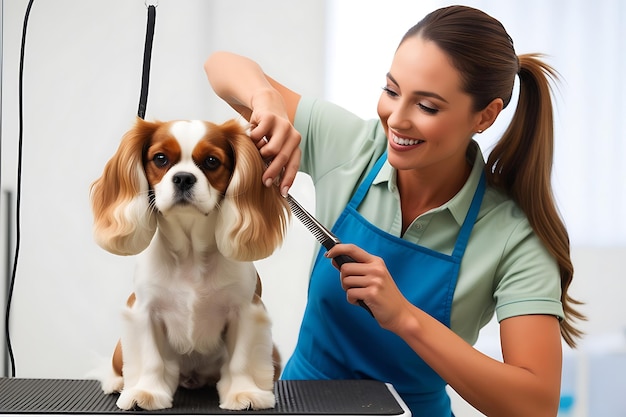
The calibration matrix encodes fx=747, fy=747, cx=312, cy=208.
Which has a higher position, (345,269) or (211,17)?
(211,17)

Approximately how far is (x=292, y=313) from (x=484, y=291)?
1.34 metres

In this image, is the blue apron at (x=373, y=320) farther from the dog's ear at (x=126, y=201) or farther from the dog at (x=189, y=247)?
the dog's ear at (x=126, y=201)

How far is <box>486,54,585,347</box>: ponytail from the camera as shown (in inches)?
50.2

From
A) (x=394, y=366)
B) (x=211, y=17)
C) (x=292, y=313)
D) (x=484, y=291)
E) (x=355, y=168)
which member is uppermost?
(x=211, y=17)

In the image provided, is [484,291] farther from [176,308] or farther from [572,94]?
[572,94]

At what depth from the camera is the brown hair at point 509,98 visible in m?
1.20

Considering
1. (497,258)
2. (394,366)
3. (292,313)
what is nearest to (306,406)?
(394,366)

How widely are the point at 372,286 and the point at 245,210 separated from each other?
23 centimetres

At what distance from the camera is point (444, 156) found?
1247 millimetres

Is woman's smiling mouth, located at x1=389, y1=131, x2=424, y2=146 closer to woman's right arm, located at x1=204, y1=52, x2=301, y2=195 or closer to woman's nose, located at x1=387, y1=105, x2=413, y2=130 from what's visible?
woman's nose, located at x1=387, y1=105, x2=413, y2=130

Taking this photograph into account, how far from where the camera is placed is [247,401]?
37.7 inches

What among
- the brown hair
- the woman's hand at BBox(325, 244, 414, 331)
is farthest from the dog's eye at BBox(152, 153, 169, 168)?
the brown hair

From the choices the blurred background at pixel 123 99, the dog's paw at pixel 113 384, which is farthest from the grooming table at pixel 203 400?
the blurred background at pixel 123 99

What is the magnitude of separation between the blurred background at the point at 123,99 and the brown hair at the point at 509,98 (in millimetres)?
1129
